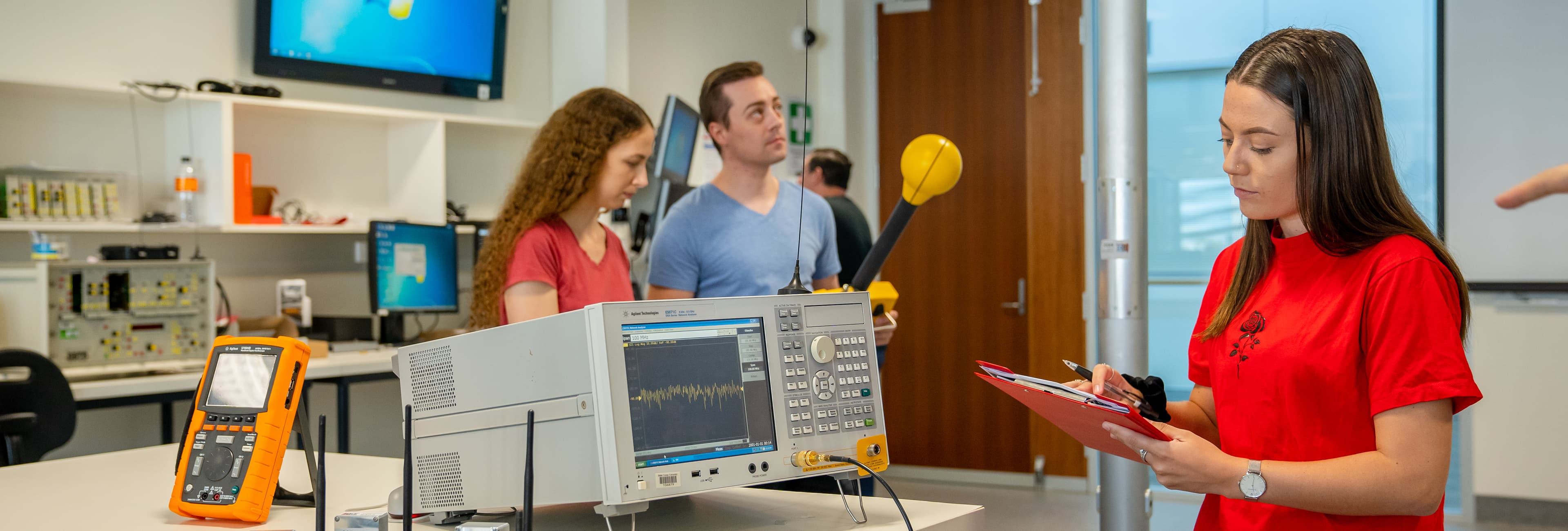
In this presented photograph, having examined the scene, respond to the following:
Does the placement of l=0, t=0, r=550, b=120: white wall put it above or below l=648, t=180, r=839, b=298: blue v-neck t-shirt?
above

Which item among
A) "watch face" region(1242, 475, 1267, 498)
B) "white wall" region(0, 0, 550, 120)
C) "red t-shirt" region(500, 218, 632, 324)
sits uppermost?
"white wall" region(0, 0, 550, 120)

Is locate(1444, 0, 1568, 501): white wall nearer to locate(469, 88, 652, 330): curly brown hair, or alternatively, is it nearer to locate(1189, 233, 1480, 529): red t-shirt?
locate(1189, 233, 1480, 529): red t-shirt

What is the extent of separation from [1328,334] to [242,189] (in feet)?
11.9

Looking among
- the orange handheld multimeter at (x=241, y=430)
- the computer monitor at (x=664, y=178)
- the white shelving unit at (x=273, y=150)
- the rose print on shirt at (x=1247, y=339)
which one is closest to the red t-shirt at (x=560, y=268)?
the orange handheld multimeter at (x=241, y=430)

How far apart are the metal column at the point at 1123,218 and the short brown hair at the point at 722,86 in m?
0.88

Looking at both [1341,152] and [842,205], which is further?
[842,205]

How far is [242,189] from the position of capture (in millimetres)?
3773

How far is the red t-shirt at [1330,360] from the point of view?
3.77 feet

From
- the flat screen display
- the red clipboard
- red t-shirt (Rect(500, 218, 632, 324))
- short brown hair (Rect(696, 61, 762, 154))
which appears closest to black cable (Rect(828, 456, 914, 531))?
the red clipboard

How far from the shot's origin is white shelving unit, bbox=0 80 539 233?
357 cm

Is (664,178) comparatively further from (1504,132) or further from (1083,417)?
(1504,132)

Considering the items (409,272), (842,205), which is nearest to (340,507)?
(409,272)

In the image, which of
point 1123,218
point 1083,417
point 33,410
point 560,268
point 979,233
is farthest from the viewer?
point 979,233

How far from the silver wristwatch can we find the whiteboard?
368 centimetres
